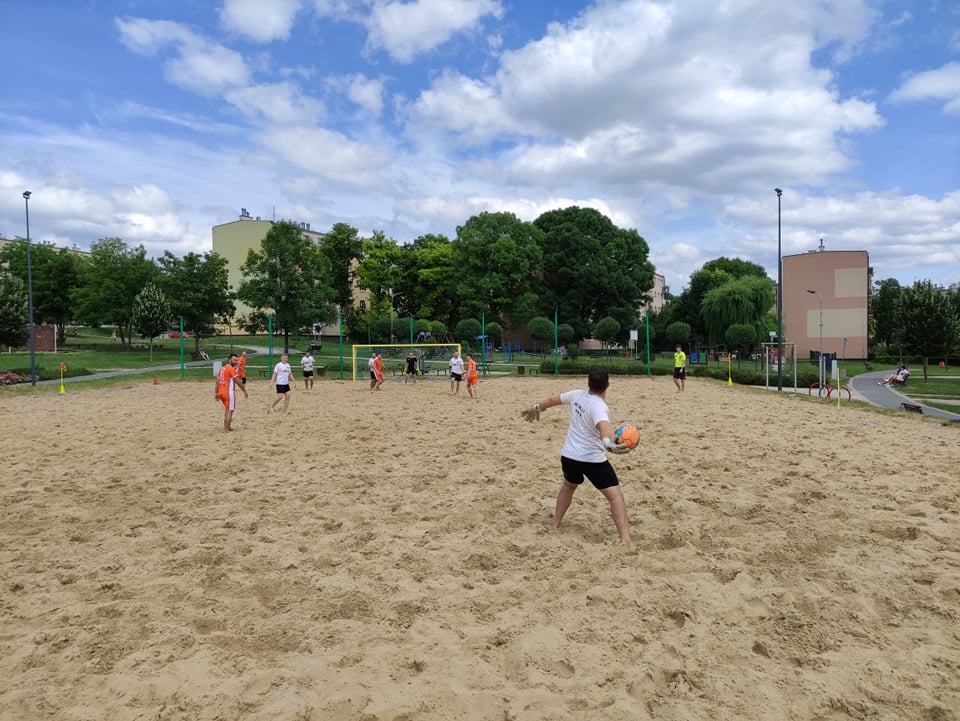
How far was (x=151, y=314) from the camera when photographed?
40.0 metres

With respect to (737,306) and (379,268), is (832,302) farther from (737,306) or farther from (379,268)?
(379,268)

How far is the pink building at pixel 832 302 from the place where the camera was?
200 ft

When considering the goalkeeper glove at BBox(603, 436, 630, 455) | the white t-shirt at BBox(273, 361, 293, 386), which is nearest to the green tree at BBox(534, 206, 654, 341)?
the white t-shirt at BBox(273, 361, 293, 386)

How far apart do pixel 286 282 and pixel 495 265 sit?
60.3ft

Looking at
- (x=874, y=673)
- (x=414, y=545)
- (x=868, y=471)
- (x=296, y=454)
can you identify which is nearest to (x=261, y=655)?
(x=414, y=545)

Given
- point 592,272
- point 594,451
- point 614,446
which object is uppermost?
point 592,272

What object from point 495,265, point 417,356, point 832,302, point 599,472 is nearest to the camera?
point 599,472

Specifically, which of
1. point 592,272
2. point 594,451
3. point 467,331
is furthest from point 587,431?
point 592,272

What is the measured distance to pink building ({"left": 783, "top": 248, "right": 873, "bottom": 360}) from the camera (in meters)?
61.0

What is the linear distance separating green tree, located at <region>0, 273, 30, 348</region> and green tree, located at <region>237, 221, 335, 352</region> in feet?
40.5

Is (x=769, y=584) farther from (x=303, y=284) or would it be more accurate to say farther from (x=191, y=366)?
(x=303, y=284)

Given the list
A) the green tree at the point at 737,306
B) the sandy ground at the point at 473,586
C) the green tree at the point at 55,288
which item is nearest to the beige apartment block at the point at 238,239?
the green tree at the point at 55,288

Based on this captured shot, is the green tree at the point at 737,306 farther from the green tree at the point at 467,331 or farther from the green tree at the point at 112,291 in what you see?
the green tree at the point at 112,291

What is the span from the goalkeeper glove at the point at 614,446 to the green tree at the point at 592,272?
4835 cm
